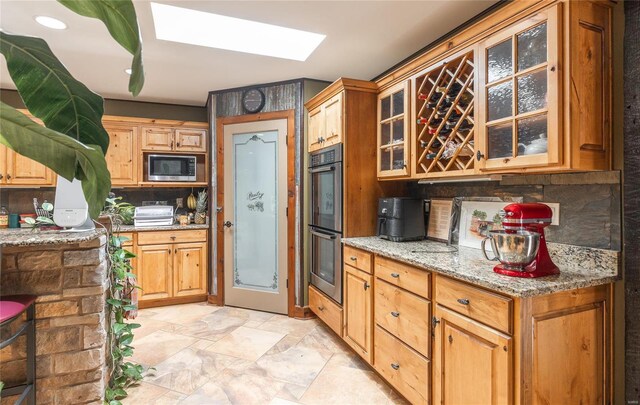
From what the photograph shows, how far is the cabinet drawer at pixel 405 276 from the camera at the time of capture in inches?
71.9

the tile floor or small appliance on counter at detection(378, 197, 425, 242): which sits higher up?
small appliance on counter at detection(378, 197, 425, 242)

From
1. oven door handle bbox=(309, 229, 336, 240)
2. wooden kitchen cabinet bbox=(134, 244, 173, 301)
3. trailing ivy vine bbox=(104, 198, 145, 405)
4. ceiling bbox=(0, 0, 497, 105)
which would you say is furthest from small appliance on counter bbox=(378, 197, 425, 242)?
wooden kitchen cabinet bbox=(134, 244, 173, 301)

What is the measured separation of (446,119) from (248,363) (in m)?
2.26

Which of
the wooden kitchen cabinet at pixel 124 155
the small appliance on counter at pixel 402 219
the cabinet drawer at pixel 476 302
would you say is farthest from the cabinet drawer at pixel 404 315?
the wooden kitchen cabinet at pixel 124 155

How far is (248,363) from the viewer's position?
2.54 meters

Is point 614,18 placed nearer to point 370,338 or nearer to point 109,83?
point 370,338

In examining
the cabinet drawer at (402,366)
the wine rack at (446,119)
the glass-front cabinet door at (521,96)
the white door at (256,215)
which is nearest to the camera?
the glass-front cabinet door at (521,96)

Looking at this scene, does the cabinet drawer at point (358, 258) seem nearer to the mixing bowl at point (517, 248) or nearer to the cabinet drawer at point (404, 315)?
the cabinet drawer at point (404, 315)

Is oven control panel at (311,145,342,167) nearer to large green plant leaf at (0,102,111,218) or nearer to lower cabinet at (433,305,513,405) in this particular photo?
lower cabinet at (433,305,513,405)

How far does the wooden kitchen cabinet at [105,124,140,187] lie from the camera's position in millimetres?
3914

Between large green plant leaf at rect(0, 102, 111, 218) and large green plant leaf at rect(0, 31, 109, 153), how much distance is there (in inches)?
4.9

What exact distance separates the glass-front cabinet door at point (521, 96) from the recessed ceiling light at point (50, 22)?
275 centimetres

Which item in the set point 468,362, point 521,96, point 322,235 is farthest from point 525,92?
point 322,235

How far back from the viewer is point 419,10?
214 centimetres
